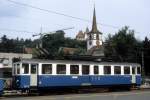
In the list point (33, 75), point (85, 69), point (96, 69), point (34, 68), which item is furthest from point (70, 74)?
point (33, 75)

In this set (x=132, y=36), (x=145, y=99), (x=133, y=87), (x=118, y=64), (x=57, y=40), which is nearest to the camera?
(x=145, y=99)

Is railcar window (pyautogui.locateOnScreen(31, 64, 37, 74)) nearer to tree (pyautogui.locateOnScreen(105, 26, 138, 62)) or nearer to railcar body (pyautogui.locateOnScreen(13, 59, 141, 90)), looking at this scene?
railcar body (pyautogui.locateOnScreen(13, 59, 141, 90))

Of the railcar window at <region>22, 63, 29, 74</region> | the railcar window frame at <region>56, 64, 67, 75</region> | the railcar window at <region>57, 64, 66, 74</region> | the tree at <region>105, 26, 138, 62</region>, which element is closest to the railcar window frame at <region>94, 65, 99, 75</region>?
the railcar window frame at <region>56, 64, 67, 75</region>

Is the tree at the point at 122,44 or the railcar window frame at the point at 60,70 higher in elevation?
the tree at the point at 122,44

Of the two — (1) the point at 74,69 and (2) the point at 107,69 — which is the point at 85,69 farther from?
(2) the point at 107,69

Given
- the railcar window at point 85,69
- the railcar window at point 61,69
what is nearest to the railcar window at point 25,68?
the railcar window at point 61,69

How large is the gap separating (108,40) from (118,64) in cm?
6296

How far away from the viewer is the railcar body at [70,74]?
3075 centimetres

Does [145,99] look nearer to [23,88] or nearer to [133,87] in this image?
[23,88]

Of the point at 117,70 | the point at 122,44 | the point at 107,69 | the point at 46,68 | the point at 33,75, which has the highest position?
the point at 122,44

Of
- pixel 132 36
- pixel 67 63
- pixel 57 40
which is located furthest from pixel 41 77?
pixel 57 40

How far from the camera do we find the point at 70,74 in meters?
33.5

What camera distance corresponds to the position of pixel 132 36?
3807 inches

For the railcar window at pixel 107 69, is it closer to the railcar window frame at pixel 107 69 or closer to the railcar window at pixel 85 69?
the railcar window frame at pixel 107 69
